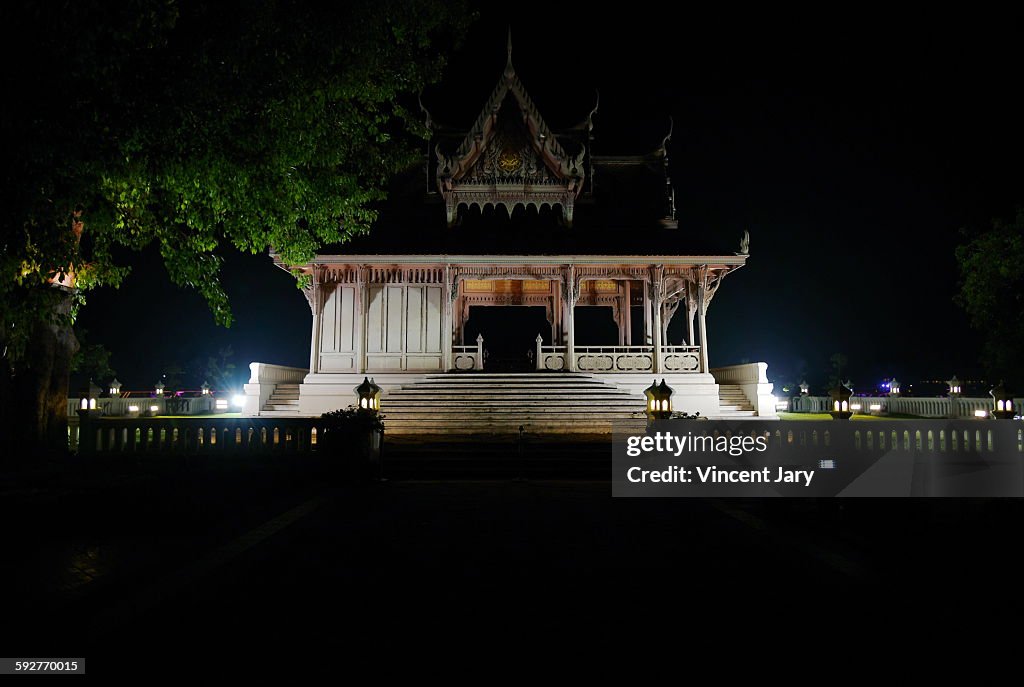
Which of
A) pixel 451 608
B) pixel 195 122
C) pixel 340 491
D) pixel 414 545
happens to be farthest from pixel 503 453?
pixel 451 608

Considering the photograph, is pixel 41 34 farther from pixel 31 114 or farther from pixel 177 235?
pixel 177 235

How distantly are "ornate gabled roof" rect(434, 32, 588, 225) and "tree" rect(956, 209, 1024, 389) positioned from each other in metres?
19.7

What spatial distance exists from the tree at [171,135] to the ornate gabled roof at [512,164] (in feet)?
35.9

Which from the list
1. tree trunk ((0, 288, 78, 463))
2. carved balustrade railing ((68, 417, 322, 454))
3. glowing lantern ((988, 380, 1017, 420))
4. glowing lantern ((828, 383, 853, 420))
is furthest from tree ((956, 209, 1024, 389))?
tree trunk ((0, 288, 78, 463))

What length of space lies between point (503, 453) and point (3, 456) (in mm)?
9769

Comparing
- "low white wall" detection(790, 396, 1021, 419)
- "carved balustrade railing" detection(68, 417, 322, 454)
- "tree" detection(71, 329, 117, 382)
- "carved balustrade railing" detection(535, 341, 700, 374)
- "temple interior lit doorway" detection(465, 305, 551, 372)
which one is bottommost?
"carved balustrade railing" detection(68, 417, 322, 454)

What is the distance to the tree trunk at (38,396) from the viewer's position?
37.0ft

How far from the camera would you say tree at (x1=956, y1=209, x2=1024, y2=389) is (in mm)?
27625

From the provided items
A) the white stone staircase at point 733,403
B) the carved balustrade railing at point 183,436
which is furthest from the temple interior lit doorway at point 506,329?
the carved balustrade railing at point 183,436

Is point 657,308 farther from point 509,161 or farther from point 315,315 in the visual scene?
point 315,315

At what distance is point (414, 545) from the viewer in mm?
6656

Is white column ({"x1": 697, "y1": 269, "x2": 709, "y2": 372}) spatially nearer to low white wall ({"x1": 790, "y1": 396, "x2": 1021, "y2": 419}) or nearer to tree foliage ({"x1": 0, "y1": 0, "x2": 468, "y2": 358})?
low white wall ({"x1": 790, "y1": 396, "x2": 1021, "y2": 419})

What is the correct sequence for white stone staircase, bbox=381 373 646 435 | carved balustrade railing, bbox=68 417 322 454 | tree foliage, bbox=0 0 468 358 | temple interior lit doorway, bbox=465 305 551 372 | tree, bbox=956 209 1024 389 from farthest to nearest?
1. temple interior lit doorway, bbox=465 305 551 372
2. tree, bbox=956 209 1024 389
3. white stone staircase, bbox=381 373 646 435
4. carved balustrade railing, bbox=68 417 322 454
5. tree foliage, bbox=0 0 468 358

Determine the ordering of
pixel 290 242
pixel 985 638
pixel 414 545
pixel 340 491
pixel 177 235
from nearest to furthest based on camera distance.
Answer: pixel 985 638
pixel 414 545
pixel 340 491
pixel 177 235
pixel 290 242
